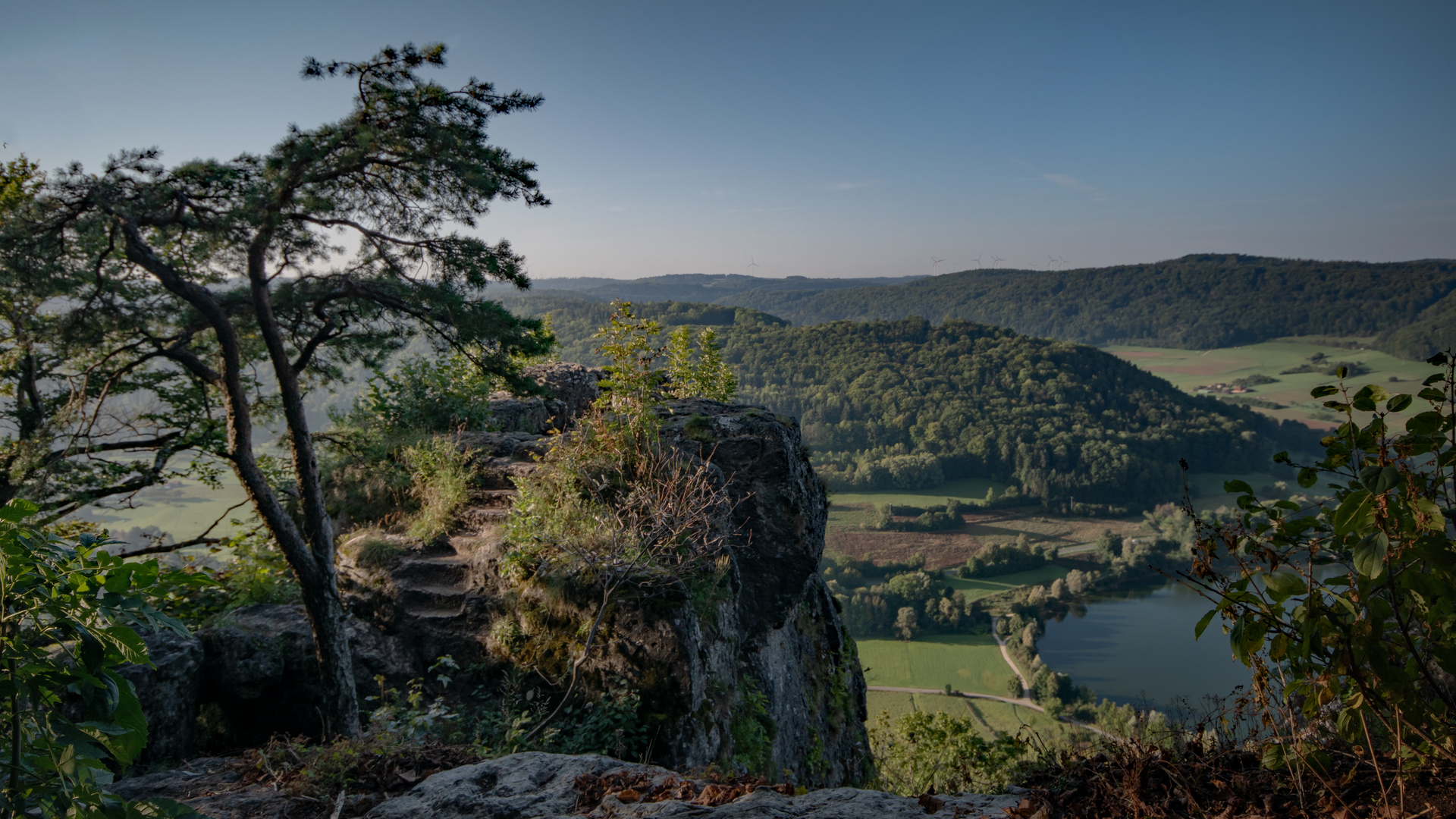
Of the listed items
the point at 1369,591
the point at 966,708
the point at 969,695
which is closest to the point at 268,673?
the point at 1369,591

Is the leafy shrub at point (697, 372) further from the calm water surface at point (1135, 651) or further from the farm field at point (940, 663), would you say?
the calm water surface at point (1135, 651)

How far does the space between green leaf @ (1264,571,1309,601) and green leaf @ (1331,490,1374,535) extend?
0.19 m

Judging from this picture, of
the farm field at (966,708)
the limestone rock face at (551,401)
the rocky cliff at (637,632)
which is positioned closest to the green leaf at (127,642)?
the rocky cliff at (637,632)

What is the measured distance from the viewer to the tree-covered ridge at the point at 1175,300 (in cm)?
9588

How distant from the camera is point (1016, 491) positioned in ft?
278

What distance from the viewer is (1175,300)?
445ft

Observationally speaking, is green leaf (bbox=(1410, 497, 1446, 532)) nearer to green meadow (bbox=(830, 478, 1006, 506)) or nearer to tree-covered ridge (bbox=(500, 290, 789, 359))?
tree-covered ridge (bbox=(500, 290, 789, 359))

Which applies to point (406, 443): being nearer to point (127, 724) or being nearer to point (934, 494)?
point (127, 724)

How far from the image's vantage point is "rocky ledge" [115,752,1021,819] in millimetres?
2703

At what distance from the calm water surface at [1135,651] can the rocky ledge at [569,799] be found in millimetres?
58048

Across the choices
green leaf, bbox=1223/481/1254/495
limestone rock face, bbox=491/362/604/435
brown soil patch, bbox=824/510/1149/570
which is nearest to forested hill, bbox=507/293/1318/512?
brown soil patch, bbox=824/510/1149/570

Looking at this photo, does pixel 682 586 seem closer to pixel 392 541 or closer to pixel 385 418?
pixel 392 541

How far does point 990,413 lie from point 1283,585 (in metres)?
101

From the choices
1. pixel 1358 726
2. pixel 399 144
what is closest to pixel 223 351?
pixel 399 144
